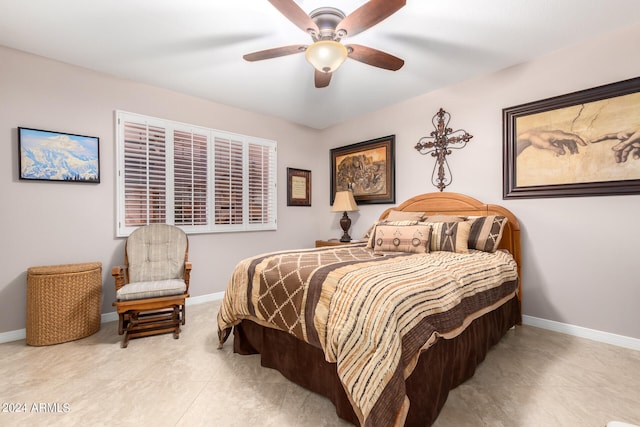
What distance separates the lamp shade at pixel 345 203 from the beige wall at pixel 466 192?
968mm

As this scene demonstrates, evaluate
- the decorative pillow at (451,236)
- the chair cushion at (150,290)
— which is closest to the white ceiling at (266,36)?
the decorative pillow at (451,236)

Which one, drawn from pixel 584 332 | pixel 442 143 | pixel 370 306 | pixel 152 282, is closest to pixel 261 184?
pixel 152 282

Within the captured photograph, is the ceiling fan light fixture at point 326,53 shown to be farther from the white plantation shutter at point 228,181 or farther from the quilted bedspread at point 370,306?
the white plantation shutter at point 228,181

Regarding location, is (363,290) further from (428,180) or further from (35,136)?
(35,136)

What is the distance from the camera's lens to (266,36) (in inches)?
95.5

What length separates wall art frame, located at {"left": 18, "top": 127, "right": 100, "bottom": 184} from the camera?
2.62 metres

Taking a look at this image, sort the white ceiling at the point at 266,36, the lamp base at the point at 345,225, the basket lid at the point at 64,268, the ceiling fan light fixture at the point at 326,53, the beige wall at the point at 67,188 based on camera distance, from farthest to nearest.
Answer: the lamp base at the point at 345,225 → the beige wall at the point at 67,188 → the basket lid at the point at 64,268 → the white ceiling at the point at 266,36 → the ceiling fan light fixture at the point at 326,53

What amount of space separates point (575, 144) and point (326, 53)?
7.71ft

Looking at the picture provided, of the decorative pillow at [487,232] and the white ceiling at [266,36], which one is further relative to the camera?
the decorative pillow at [487,232]

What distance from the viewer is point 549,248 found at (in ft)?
8.97

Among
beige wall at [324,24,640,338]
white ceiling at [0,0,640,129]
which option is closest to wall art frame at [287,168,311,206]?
white ceiling at [0,0,640,129]

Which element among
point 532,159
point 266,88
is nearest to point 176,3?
point 266,88

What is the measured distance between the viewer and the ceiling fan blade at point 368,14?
1.65m

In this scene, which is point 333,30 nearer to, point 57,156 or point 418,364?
point 418,364
